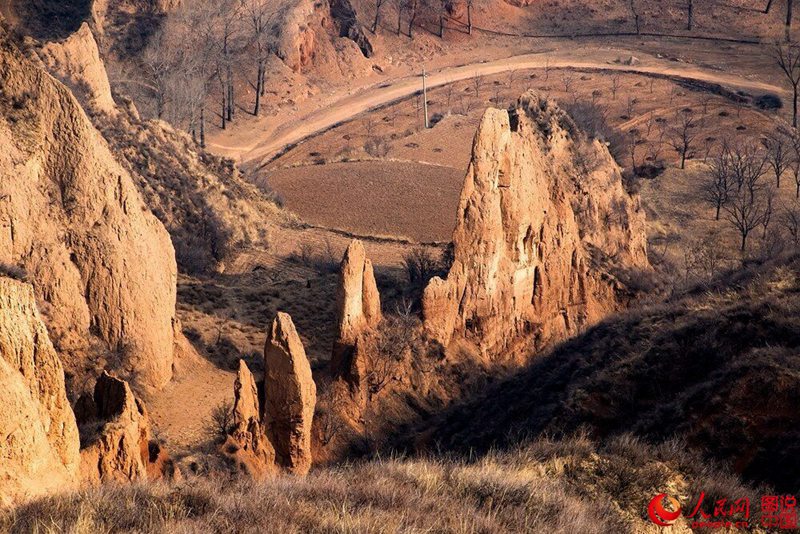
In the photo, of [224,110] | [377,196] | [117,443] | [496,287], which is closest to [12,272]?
[117,443]

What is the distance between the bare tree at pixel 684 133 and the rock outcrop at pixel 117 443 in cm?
5376

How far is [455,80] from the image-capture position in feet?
291

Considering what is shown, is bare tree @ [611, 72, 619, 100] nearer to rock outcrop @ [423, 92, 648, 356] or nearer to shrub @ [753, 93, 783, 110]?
shrub @ [753, 93, 783, 110]

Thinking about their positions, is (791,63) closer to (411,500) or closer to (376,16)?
(376,16)

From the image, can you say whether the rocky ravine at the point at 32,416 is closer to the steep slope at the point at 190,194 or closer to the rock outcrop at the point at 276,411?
the rock outcrop at the point at 276,411

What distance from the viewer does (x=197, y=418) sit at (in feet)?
80.8

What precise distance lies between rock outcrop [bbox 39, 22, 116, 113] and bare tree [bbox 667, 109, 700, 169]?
124 ft

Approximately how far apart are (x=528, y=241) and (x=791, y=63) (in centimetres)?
5590

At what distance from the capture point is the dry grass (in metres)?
10.9

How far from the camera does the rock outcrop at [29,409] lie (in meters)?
12.9

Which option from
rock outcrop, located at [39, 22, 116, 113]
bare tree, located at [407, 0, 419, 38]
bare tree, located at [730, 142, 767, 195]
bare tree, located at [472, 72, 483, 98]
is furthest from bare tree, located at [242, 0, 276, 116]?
bare tree, located at [730, 142, 767, 195]

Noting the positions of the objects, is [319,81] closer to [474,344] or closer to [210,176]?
[210,176]

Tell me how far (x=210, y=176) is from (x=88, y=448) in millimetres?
33238

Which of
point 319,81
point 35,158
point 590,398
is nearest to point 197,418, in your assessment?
point 35,158
